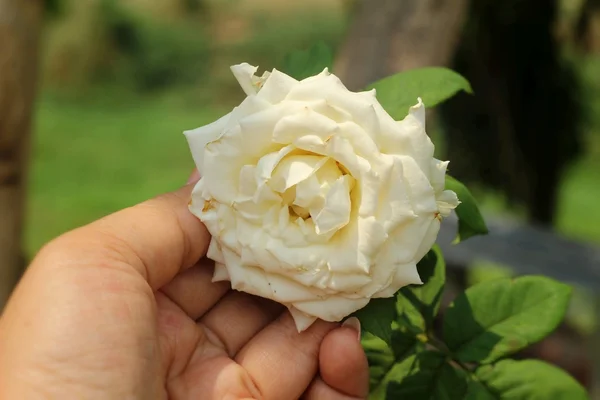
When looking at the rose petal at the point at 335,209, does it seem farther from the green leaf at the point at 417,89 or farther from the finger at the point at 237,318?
the finger at the point at 237,318

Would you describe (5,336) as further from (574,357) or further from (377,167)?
(574,357)

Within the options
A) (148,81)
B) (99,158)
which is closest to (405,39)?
(99,158)

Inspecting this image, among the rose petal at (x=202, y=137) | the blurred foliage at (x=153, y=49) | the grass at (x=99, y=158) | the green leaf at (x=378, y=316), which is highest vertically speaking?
the rose petal at (x=202, y=137)

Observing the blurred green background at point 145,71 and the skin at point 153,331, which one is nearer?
the skin at point 153,331

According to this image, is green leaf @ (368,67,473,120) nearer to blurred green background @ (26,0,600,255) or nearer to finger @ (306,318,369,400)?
finger @ (306,318,369,400)

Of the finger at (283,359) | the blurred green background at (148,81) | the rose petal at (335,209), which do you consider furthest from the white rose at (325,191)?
the blurred green background at (148,81)

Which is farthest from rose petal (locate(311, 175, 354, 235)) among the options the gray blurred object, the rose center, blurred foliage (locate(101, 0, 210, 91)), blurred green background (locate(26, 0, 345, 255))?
blurred foliage (locate(101, 0, 210, 91))

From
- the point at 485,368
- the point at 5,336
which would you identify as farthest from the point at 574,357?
the point at 5,336

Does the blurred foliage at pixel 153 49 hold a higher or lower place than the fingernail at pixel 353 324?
lower
